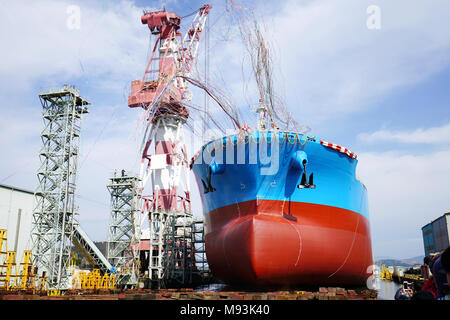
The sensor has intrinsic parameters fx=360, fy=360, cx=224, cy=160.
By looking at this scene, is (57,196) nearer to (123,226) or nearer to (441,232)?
(123,226)

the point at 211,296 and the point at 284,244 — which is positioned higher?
the point at 284,244

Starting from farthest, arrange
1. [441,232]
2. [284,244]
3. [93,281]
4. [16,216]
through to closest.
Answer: [441,232] → [16,216] → [93,281] → [284,244]

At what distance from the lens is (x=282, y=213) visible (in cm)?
1298

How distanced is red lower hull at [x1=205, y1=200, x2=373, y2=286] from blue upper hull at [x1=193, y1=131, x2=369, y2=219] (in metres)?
0.38

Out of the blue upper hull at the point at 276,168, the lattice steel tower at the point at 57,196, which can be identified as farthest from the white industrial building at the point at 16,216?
the blue upper hull at the point at 276,168

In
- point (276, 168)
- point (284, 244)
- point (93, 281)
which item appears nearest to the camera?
point (284, 244)

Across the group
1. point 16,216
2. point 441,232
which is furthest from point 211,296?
point 441,232

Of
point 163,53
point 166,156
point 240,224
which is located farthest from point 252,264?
point 163,53

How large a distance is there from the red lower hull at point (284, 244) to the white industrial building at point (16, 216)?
64.9 feet

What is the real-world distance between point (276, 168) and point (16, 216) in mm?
23736

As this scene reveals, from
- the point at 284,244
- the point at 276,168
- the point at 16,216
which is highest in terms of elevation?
the point at 276,168

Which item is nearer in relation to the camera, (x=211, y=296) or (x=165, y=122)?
(x=211, y=296)
